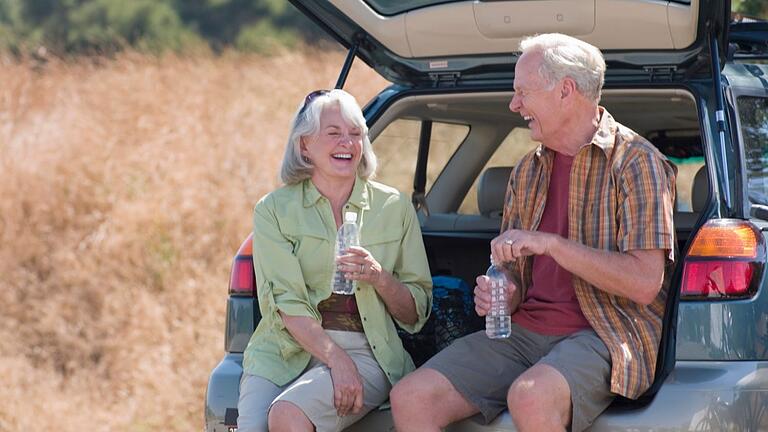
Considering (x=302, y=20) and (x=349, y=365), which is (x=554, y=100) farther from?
(x=302, y=20)

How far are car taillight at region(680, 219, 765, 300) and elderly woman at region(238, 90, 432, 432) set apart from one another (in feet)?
2.92

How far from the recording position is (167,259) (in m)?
8.68

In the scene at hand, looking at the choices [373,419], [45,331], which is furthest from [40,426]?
[373,419]

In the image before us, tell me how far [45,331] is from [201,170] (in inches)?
80.2

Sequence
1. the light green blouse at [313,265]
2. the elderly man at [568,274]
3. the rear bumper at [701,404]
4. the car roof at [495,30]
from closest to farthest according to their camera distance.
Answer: the rear bumper at [701,404] < the elderly man at [568,274] < the light green blouse at [313,265] < the car roof at [495,30]

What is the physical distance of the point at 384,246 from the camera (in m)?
4.05

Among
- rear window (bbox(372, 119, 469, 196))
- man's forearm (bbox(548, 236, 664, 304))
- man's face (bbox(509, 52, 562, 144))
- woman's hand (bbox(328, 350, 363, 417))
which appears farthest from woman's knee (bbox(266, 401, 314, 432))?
rear window (bbox(372, 119, 469, 196))

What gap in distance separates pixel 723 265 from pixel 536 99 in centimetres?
73

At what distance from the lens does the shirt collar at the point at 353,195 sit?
4.08 meters

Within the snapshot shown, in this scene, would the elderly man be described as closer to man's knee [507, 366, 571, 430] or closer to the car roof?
man's knee [507, 366, 571, 430]

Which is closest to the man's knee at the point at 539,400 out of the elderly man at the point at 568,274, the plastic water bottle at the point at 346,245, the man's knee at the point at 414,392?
the elderly man at the point at 568,274

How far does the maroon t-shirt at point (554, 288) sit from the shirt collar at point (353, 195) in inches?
22.4

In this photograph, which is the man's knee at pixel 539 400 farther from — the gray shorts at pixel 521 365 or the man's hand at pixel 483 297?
the man's hand at pixel 483 297

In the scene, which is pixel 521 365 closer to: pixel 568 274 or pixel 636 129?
pixel 568 274
